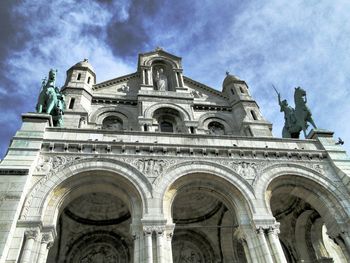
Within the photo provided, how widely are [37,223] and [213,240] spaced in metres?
8.30

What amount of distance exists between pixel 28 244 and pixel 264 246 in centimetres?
750

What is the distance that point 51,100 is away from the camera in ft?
48.2

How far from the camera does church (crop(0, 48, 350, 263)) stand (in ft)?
33.8

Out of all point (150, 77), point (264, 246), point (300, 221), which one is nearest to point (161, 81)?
point (150, 77)

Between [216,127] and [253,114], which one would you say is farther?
[253,114]

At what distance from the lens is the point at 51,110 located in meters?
14.8

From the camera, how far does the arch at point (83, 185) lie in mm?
10422

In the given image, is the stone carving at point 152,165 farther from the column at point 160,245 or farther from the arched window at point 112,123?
the arched window at point 112,123

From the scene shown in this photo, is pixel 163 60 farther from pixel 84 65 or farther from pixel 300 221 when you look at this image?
pixel 300 221

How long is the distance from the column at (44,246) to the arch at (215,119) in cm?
1281

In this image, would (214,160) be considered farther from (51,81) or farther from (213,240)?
(51,81)

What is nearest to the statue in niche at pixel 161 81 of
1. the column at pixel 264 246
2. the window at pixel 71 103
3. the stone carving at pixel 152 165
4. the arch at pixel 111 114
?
the arch at pixel 111 114

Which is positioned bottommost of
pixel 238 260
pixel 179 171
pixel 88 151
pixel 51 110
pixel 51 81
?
pixel 238 260

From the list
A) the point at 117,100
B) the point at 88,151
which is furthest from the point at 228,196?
the point at 117,100
